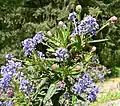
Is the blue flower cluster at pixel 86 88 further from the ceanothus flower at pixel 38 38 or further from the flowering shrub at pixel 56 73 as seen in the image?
the ceanothus flower at pixel 38 38

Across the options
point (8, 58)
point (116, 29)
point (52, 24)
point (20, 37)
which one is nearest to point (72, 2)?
point (52, 24)

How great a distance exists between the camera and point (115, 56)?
15.1 metres

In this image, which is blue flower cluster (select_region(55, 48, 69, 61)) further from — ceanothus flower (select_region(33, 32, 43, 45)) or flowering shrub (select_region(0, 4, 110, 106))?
ceanothus flower (select_region(33, 32, 43, 45))

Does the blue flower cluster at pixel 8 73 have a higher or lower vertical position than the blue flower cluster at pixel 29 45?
lower

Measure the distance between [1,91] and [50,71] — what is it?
18.8 inches

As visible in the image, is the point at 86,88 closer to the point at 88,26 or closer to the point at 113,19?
the point at 88,26

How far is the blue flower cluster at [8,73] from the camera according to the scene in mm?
3734

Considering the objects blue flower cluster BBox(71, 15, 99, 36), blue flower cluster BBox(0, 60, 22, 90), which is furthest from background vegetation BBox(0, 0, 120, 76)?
blue flower cluster BBox(71, 15, 99, 36)

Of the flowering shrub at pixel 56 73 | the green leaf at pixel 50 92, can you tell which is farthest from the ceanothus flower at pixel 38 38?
the green leaf at pixel 50 92

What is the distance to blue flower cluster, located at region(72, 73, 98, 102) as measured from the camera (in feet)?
11.8

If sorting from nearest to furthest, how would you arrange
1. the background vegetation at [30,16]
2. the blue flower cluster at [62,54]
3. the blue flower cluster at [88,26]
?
the blue flower cluster at [62,54]
the blue flower cluster at [88,26]
the background vegetation at [30,16]

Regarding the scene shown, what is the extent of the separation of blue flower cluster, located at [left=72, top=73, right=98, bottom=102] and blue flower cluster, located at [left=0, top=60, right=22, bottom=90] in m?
0.55

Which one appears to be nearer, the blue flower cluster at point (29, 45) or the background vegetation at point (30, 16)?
the blue flower cluster at point (29, 45)

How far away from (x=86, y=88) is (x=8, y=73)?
691mm
